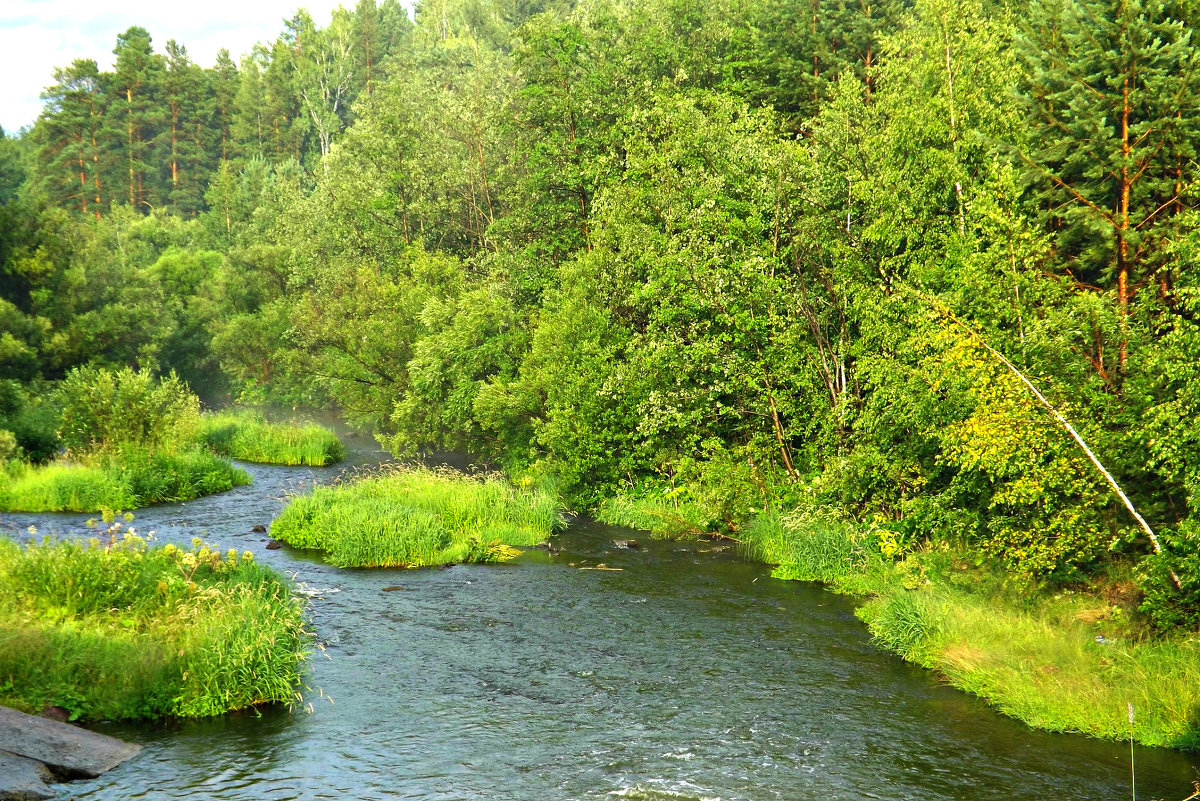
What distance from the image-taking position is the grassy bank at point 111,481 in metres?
29.9

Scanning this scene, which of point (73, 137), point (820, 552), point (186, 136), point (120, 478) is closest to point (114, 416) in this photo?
point (120, 478)

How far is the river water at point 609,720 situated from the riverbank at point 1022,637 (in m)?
0.50

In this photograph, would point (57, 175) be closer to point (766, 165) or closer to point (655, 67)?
point (655, 67)

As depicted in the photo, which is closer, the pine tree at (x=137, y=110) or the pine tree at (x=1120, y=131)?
the pine tree at (x=1120, y=131)

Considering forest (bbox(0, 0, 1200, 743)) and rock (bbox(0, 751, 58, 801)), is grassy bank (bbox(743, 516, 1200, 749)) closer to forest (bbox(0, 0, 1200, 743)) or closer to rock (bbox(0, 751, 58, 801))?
forest (bbox(0, 0, 1200, 743))

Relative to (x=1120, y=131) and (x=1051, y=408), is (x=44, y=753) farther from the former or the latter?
(x=1120, y=131)

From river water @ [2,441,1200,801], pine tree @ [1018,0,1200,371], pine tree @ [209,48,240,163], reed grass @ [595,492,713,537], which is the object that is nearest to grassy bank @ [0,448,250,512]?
river water @ [2,441,1200,801]

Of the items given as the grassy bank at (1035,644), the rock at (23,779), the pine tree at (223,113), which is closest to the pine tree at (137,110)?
the pine tree at (223,113)

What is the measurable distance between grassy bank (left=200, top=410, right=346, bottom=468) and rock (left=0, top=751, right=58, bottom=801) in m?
31.7

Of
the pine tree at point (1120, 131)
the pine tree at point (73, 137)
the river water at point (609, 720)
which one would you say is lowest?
the river water at point (609, 720)

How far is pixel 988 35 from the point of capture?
24250 millimetres

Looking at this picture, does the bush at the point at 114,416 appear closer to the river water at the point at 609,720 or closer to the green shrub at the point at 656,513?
the river water at the point at 609,720

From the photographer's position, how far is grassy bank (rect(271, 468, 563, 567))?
26.6m

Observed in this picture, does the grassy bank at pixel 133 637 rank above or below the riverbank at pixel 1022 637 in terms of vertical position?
above
